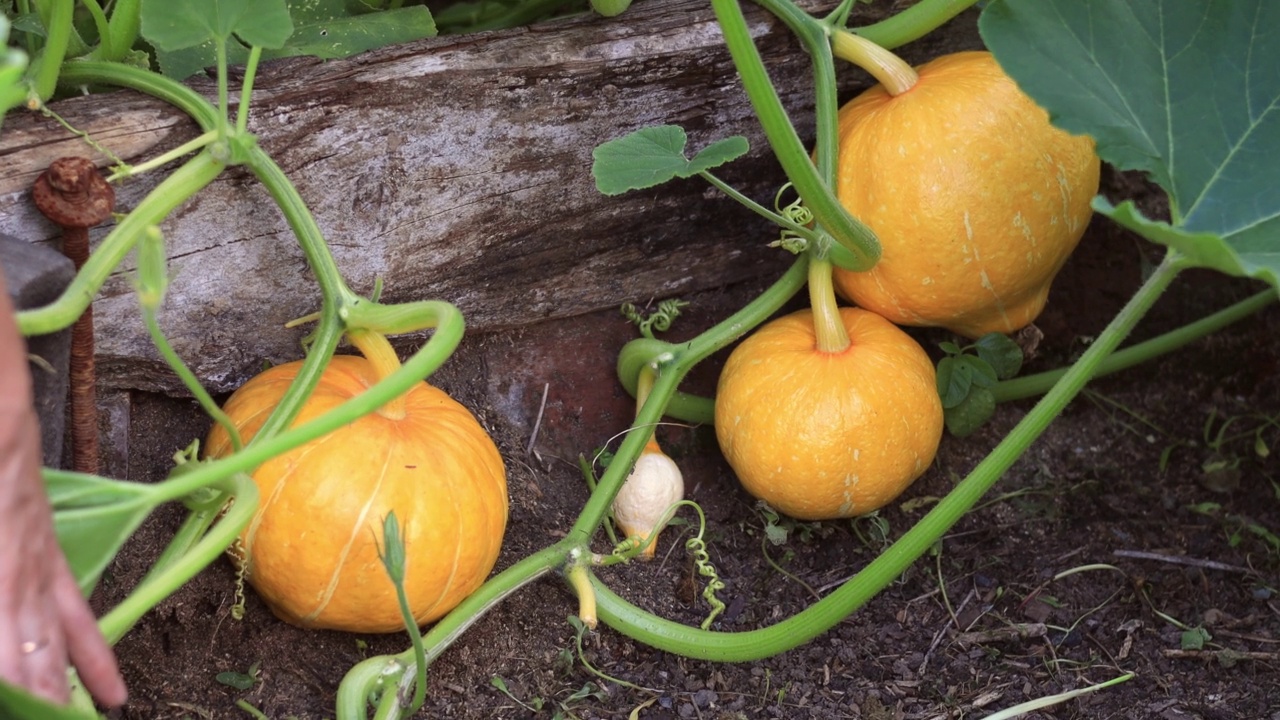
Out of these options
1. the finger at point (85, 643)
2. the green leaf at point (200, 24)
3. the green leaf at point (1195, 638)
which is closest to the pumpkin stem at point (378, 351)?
the green leaf at point (200, 24)

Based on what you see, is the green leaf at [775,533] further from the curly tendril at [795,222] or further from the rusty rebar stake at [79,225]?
the rusty rebar stake at [79,225]

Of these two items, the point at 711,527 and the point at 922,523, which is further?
the point at 711,527

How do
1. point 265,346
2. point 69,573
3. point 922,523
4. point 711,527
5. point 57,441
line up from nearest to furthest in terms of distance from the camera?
1. point 69,573
2. point 57,441
3. point 922,523
4. point 265,346
5. point 711,527

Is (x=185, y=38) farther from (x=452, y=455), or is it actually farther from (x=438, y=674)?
(x=438, y=674)

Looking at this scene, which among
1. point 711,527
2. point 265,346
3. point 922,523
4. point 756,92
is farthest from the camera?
point 711,527

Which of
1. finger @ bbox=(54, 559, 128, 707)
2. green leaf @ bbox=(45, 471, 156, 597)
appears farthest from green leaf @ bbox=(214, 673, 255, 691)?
finger @ bbox=(54, 559, 128, 707)

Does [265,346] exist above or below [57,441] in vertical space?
below

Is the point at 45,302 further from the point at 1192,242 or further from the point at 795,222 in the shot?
the point at 1192,242

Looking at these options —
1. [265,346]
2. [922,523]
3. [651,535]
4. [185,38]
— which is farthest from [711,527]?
[185,38]

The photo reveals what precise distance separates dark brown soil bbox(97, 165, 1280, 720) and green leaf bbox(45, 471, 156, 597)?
0.54 metres

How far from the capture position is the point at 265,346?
1770mm

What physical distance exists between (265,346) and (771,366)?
0.76 metres

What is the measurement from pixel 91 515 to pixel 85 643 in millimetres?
144

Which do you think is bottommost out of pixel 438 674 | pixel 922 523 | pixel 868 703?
pixel 868 703
